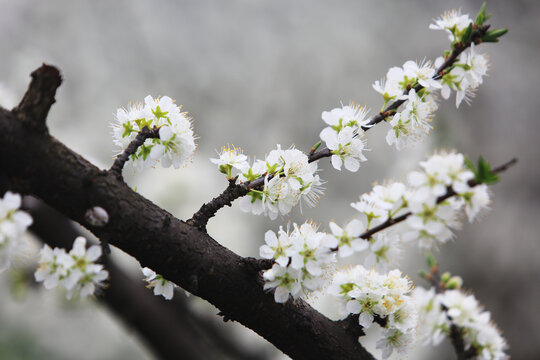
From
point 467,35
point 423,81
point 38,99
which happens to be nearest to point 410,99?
point 423,81

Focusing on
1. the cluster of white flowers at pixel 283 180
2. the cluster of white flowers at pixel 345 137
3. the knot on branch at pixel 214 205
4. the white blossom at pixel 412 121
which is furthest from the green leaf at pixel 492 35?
the knot on branch at pixel 214 205

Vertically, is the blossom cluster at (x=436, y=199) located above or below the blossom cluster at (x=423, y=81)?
below

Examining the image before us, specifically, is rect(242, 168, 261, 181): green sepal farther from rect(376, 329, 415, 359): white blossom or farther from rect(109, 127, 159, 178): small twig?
rect(376, 329, 415, 359): white blossom

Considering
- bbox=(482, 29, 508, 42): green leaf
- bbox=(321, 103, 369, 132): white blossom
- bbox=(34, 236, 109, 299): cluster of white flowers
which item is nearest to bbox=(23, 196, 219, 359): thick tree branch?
bbox=(34, 236, 109, 299): cluster of white flowers

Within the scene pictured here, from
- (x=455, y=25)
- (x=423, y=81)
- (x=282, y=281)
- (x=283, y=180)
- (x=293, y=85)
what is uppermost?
(x=293, y=85)

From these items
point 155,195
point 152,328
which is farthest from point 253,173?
point 155,195

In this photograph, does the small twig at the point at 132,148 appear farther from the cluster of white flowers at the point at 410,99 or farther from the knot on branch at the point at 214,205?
the cluster of white flowers at the point at 410,99

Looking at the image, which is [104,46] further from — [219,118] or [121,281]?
[121,281]

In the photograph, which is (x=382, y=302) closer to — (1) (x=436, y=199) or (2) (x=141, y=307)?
(1) (x=436, y=199)
